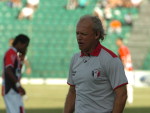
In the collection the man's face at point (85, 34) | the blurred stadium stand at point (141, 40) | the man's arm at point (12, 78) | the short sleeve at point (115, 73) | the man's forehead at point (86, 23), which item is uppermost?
the man's forehead at point (86, 23)

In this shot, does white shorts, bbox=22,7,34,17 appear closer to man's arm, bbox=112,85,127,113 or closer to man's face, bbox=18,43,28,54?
man's face, bbox=18,43,28,54

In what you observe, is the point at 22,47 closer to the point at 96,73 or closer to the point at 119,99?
the point at 96,73

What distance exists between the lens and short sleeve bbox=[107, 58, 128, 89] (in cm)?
550

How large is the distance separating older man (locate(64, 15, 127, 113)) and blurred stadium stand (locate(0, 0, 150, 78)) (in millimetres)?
29328

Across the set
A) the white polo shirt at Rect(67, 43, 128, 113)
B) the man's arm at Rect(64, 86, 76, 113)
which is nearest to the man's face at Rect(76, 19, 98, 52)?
the white polo shirt at Rect(67, 43, 128, 113)

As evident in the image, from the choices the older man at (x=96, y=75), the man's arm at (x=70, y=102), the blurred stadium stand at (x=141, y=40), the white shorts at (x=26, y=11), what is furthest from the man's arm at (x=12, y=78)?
the white shorts at (x=26, y=11)

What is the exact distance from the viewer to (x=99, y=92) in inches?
221

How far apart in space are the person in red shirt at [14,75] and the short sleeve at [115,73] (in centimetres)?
458

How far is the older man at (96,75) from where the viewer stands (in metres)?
5.51

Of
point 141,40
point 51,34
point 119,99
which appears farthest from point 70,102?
point 141,40

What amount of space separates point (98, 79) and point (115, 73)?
173 millimetres

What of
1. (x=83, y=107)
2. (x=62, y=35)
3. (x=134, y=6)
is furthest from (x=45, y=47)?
(x=83, y=107)

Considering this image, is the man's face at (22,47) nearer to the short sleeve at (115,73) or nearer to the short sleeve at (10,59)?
the short sleeve at (10,59)

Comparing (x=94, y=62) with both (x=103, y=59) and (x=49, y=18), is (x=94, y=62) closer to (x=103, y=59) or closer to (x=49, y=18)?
(x=103, y=59)
